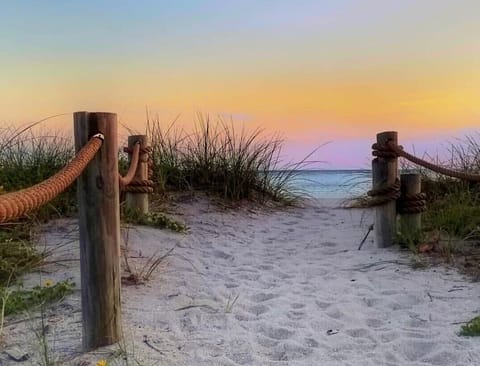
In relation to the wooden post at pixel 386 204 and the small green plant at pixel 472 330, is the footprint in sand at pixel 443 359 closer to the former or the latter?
the small green plant at pixel 472 330

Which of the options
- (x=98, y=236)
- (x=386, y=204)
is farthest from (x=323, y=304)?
(x=386, y=204)

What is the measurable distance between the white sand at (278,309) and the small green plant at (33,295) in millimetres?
110

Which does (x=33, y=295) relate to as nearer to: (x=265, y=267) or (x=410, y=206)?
(x=265, y=267)

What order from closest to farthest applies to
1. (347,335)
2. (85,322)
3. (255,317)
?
1. (85,322)
2. (347,335)
3. (255,317)

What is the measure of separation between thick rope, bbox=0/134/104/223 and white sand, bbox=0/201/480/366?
0.83 meters

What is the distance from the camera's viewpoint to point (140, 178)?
5648 millimetres

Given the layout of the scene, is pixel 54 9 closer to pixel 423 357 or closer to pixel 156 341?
pixel 156 341

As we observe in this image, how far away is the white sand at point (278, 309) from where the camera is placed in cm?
258

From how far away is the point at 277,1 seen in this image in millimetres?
7980

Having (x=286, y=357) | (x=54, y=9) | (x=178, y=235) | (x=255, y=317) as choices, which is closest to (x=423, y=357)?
(x=286, y=357)

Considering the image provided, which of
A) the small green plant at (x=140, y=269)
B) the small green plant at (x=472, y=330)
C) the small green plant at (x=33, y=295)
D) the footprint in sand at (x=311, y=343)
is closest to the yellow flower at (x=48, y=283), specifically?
the small green plant at (x=33, y=295)

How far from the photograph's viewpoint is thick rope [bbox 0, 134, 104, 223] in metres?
1.61

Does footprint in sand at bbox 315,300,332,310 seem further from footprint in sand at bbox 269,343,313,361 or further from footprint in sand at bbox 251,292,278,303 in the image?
footprint in sand at bbox 269,343,313,361

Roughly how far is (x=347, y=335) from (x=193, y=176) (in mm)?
4771
